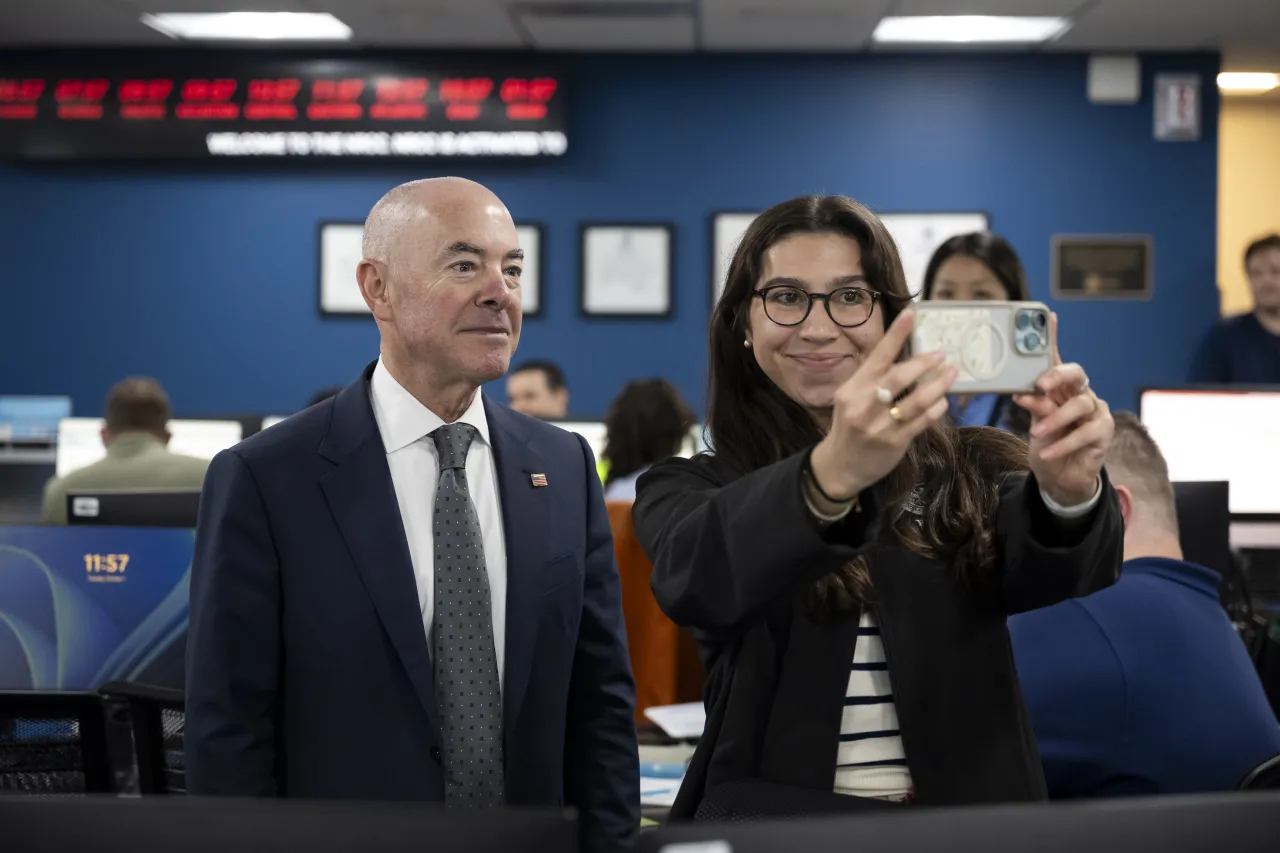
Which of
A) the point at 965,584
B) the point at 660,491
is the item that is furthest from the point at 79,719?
the point at 965,584

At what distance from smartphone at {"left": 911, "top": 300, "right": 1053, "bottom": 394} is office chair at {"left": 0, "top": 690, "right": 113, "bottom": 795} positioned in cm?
147

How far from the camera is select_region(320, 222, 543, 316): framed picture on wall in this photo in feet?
22.0

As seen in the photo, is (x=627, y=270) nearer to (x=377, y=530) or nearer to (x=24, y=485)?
(x=24, y=485)

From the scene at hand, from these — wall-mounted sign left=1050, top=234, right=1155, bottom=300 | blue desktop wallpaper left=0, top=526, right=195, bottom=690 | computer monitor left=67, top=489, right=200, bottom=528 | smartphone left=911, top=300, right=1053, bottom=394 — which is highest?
wall-mounted sign left=1050, top=234, right=1155, bottom=300

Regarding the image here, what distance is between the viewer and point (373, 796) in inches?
60.3

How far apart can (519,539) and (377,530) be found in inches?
7.6

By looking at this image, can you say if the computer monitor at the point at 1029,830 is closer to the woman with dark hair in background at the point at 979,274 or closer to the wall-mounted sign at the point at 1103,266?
the woman with dark hair in background at the point at 979,274

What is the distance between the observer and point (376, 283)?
1794 mm

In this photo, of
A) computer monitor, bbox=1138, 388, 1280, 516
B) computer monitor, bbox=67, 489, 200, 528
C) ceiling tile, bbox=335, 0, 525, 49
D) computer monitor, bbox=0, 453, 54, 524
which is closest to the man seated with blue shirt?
computer monitor, bbox=67, 489, 200, 528

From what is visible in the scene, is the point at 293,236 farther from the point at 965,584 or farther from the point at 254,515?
the point at 965,584

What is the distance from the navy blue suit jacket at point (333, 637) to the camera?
5.01 feet

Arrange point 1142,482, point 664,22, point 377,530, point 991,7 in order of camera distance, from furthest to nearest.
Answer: point 664,22
point 991,7
point 1142,482
point 377,530

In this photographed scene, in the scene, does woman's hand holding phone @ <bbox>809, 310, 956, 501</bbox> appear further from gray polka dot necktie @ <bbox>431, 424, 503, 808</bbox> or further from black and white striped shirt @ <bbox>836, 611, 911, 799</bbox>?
gray polka dot necktie @ <bbox>431, 424, 503, 808</bbox>

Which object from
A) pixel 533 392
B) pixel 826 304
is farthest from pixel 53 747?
pixel 533 392
